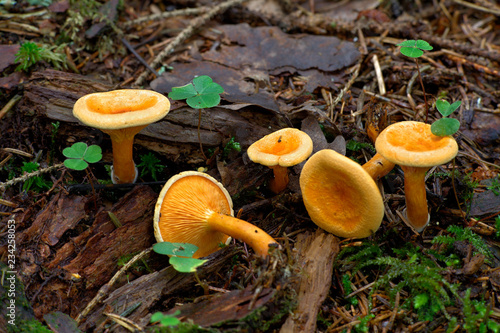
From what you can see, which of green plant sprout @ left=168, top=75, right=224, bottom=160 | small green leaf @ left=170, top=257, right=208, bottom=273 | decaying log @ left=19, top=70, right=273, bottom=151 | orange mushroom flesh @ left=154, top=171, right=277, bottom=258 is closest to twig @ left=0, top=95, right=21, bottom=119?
decaying log @ left=19, top=70, right=273, bottom=151

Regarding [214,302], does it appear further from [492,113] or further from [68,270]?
[492,113]

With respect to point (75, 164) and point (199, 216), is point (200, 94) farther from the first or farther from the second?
point (75, 164)

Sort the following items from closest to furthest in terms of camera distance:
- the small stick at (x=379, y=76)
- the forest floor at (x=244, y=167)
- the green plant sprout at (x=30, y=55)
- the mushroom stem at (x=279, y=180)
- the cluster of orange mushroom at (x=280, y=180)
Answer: the forest floor at (x=244, y=167), the cluster of orange mushroom at (x=280, y=180), the mushroom stem at (x=279, y=180), the green plant sprout at (x=30, y=55), the small stick at (x=379, y=76)

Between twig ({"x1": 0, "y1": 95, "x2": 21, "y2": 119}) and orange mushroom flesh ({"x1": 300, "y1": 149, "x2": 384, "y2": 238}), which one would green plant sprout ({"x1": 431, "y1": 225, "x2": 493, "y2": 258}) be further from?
twig ({"x1": 0, "y1": 95, "x2": 21, "y2": 119})

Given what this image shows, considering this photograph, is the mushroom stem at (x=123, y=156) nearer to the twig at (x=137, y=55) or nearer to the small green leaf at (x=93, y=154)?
the small green leaf at (x=93, y=154)

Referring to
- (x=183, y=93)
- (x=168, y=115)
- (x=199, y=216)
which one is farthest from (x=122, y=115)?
(x=199, y=216)

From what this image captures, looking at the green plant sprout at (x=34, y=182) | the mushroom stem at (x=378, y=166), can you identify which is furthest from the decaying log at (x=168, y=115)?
the mushroom stem at (x=378, y=166)
